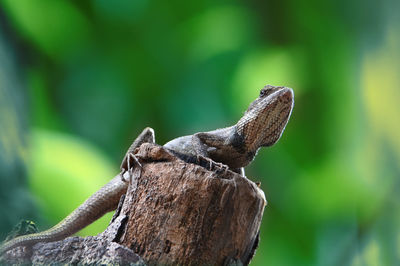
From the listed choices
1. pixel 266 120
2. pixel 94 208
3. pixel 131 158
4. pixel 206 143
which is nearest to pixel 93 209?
pixel 94 208

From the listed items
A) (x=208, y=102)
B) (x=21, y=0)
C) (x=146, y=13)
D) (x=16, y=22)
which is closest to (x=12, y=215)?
(x=16, y=22)

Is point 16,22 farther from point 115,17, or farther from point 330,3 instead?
point 330,3

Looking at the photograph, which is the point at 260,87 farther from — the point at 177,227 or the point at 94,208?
the point at 177,227

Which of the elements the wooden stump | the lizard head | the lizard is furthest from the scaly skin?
the lizard head

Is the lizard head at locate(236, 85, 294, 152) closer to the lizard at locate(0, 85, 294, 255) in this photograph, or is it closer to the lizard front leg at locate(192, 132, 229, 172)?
the lizard at locate(0, 85, 294, 255)

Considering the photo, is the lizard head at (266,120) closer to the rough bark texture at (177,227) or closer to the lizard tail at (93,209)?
the rough bark texture at (177,227)
